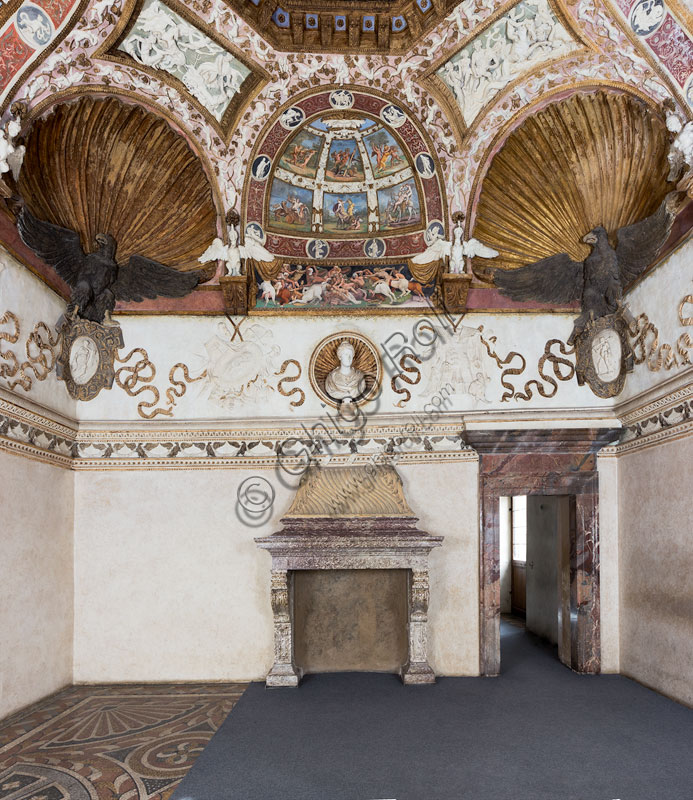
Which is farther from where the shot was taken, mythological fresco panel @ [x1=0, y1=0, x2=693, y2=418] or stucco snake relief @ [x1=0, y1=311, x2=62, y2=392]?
mythological fresco panel @ [x1=0, y1=0, x2=693, y2=418]

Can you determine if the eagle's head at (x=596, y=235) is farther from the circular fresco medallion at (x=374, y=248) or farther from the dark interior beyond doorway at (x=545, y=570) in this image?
the dark interior beyond doorway at (x=545, y=570)

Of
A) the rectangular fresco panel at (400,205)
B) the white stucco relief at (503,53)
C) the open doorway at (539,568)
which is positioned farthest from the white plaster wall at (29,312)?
the open doorway at (539,568)

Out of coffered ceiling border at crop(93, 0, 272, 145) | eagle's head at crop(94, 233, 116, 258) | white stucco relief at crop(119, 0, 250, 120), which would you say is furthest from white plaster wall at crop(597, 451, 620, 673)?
eagle's head at crop(94, 233, 116, 258)

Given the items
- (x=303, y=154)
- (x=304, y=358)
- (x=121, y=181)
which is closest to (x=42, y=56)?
(x=121, y=181)

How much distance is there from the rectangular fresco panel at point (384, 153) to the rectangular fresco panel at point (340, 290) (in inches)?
44.2

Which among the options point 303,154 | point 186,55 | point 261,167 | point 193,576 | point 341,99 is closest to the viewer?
point 186,55

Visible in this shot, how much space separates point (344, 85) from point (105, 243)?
3157 millimetres

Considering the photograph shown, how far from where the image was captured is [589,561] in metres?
7.62

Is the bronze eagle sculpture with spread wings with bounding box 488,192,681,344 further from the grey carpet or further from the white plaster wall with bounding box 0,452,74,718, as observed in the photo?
the white plaster wall with bounding box 0,452,74,718

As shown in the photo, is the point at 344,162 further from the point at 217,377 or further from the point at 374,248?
the point at 217,377

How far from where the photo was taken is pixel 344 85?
724cm

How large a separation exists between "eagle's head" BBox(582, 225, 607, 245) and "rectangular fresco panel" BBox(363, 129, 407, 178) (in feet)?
7.36

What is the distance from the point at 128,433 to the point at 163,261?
2.06 m

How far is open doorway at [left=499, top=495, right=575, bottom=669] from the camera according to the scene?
318 inches
